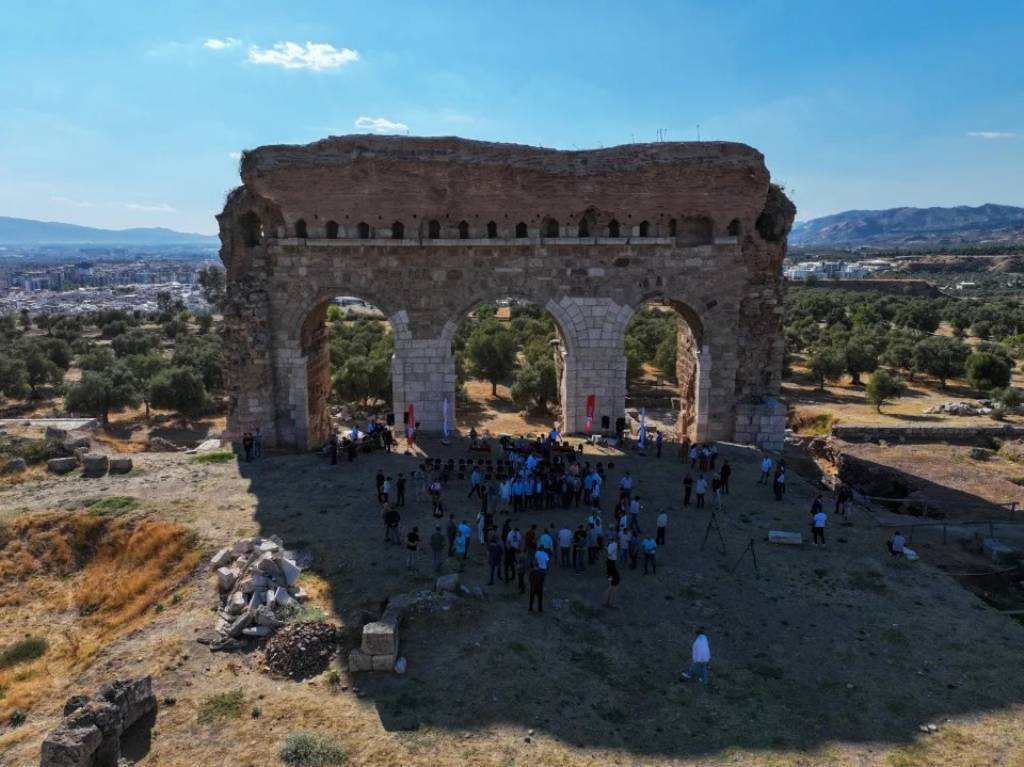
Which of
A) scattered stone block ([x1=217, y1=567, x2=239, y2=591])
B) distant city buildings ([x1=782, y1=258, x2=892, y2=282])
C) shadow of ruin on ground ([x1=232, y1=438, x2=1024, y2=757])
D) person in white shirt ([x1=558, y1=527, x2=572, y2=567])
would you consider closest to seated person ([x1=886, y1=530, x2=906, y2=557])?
shadow of ruin on ground ([x1=232, y1=438, x2=1024, y2=757])

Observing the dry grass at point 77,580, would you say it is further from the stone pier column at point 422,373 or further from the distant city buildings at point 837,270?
the distant city buildings at point 837,270

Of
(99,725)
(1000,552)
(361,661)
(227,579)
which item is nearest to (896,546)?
(1000,552)

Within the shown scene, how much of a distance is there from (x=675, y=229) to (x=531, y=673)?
56.0 feet

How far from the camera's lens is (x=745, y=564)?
15625 millimetres

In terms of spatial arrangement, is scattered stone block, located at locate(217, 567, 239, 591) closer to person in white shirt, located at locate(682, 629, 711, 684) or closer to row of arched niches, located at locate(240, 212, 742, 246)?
person in white shirt, located at locate(682, 629, 711, 684)

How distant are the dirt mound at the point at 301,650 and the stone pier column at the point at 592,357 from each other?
14.3m

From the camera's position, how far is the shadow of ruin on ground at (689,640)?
33.9ft

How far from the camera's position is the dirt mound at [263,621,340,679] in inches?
450

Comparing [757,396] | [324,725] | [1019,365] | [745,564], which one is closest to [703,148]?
[757,396]

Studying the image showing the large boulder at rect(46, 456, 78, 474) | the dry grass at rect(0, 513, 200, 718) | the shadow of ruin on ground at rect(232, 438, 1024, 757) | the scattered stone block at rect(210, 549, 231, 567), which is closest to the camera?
the shadow of ruin on ground at rect(232, 438, 1024, 757)

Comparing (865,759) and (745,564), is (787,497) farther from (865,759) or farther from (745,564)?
(865,759)

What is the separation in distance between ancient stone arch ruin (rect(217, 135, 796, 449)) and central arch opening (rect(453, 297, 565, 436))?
3950 millimetres

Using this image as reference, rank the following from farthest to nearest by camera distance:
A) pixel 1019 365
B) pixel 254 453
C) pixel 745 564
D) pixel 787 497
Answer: pixel 1019 365
pixel 254 453
pixel 787 497
pixel 745 564

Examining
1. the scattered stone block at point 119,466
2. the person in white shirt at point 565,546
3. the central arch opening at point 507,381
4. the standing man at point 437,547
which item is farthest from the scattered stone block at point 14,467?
the person in white shirt at point 565,546
